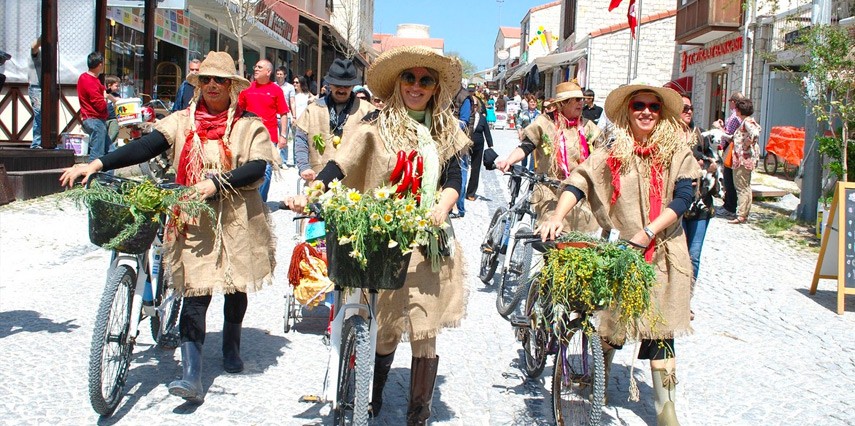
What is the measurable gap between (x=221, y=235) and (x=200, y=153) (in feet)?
1.52

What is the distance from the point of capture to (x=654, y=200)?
4.50 metres

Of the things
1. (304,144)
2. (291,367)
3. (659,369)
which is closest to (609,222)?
(659,369)

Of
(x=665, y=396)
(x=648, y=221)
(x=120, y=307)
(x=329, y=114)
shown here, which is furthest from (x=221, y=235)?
(x=329, y=114)

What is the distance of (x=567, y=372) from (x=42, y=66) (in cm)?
1084

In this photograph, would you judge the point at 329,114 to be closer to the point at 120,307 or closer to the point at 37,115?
the point at 120,307

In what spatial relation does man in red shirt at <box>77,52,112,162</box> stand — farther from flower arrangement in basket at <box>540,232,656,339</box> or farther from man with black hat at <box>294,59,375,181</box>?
flower arrangement in basket at <box>540,232,656,339</box>

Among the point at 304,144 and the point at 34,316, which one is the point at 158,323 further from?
the point at 304,144

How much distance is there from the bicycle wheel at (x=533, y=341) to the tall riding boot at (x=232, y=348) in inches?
68.5

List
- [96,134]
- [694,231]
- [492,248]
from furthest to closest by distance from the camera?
1. [96,134]
2. [492,248]
3. [694,231]

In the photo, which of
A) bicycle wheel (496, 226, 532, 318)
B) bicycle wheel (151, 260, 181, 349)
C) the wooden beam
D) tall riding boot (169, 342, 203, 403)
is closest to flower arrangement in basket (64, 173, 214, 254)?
tall riding boot (169, 342, 203, 403)

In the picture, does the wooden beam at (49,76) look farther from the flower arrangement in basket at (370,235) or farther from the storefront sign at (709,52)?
the storefront sign at (709,52)

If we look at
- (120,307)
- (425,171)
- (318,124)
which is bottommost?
(120,307)

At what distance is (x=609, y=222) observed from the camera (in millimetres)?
4559

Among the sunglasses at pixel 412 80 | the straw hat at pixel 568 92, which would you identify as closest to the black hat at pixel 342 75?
the straw hat at pixel 568 92
